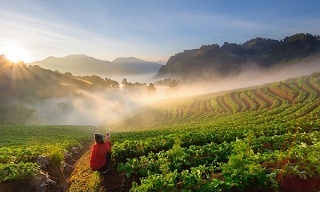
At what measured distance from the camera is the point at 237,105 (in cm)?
6009

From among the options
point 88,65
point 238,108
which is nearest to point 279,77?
point 238,108

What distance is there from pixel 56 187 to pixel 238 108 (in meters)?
48.6

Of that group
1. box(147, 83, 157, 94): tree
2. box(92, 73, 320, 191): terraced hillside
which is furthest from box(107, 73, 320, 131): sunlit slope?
box(147, 83, 157, 94): tree

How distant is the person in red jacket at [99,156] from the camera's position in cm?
1150

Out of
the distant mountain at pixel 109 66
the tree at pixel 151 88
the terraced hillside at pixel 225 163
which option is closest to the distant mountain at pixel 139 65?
the distant mountain at pixel 109 66

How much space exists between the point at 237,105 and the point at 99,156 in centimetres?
5090

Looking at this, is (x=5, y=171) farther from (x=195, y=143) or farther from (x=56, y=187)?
(x=195, y=143)

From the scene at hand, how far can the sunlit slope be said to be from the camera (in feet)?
153

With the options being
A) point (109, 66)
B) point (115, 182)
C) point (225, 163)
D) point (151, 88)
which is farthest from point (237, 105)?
point (151, 88)

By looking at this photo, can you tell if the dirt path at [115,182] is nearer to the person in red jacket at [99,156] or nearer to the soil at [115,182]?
the soil at [115,182]

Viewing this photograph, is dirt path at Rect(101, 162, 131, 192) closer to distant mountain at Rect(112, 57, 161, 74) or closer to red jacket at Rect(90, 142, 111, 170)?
red jacket at Rect(90, 142, 111, 170)

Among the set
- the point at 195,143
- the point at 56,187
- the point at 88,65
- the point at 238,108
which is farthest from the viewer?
the point at 238,108

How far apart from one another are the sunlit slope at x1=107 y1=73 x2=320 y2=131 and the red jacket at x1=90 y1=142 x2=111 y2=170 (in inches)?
1203

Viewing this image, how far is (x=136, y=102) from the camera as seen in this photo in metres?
112
